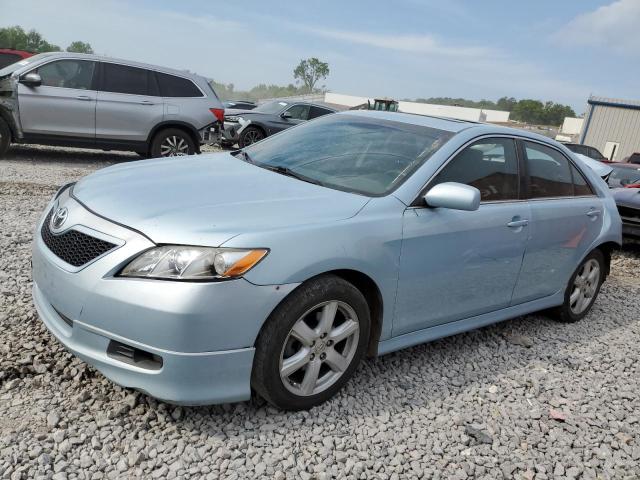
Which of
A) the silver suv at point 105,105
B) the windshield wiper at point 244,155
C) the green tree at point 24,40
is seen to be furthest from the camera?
the green tree at point 24,40

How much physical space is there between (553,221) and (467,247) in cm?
112

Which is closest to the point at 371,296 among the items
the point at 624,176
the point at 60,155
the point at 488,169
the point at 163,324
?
the point at 163,324

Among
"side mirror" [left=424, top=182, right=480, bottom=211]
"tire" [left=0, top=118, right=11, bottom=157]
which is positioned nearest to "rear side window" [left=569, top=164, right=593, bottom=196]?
"side mirror" [left=424, top=182, right=480, bottom=211]

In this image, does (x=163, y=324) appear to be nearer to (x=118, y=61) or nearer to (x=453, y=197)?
(x=453, y=197)

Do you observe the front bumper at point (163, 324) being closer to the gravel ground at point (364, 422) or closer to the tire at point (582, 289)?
the gravel ground at point (364, 422)

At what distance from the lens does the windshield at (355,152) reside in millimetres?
3398

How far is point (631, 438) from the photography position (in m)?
3.23

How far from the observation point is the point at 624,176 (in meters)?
11.5

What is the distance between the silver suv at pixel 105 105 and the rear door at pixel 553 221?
7503mm

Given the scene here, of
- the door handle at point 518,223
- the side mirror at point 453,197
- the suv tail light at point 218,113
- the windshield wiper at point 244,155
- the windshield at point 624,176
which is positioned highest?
the side mirror at point 453,197

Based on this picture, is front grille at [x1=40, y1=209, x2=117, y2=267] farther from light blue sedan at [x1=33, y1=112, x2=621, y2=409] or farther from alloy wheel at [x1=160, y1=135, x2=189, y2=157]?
alloy wheel at [x1=160, y1=135, x2=189, y2=157]

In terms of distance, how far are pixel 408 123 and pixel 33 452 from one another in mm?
2953

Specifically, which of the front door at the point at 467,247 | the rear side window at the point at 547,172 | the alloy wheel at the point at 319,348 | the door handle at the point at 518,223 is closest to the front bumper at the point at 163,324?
the alloy wheel at the point at 319,348

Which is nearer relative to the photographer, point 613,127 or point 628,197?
point 628,197
